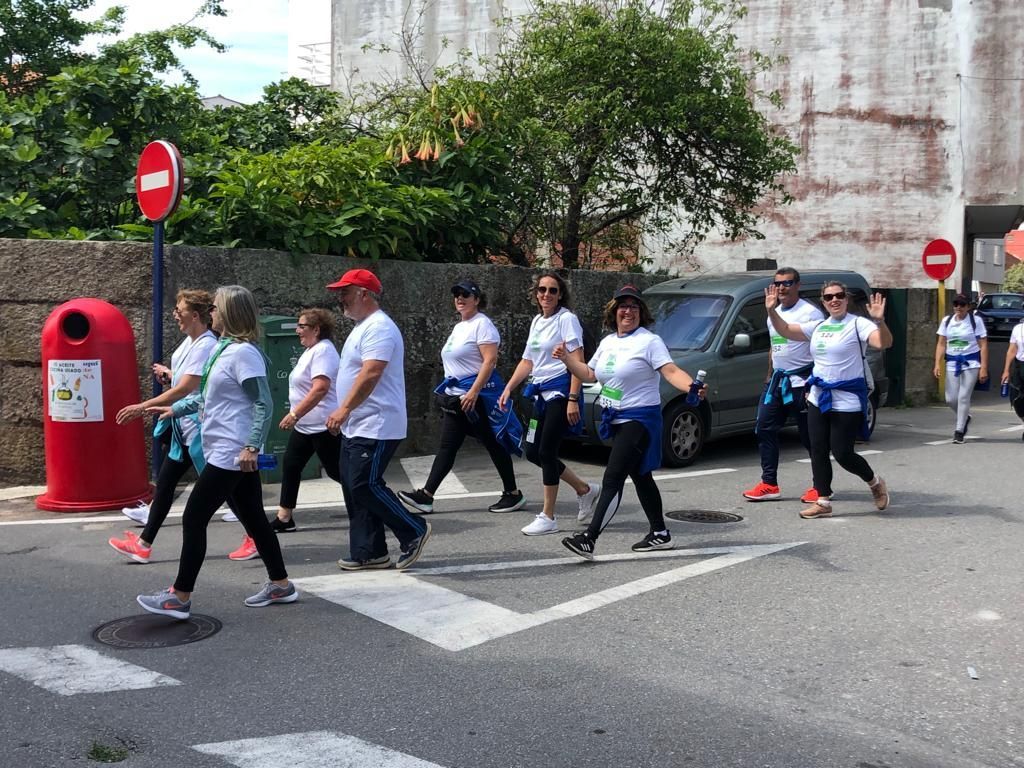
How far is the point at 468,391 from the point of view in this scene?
7.64 meters

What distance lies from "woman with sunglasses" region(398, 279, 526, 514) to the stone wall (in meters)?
1.90

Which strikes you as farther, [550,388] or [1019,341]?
[1019,341]

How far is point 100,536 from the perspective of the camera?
7000mm

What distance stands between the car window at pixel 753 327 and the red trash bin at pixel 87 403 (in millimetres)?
5817

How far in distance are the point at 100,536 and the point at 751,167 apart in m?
12.0

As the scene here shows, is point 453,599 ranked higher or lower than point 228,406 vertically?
lower

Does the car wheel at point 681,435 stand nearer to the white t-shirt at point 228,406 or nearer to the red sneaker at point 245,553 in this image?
the red sneaker at point 245,553

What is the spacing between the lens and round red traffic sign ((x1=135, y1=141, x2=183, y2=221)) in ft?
26.0

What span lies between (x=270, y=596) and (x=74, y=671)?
1155 millimetres

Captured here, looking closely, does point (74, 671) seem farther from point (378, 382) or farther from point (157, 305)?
point (157, 305)

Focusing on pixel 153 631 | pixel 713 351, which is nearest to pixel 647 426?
pixel 153 631

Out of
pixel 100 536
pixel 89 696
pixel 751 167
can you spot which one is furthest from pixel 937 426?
pixel 89 696

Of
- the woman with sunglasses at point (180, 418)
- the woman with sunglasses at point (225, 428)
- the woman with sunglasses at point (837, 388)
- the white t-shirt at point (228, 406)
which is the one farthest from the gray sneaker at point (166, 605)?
the woman with sunglasses at point (837, 388)

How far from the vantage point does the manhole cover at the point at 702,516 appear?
7.63 metres
